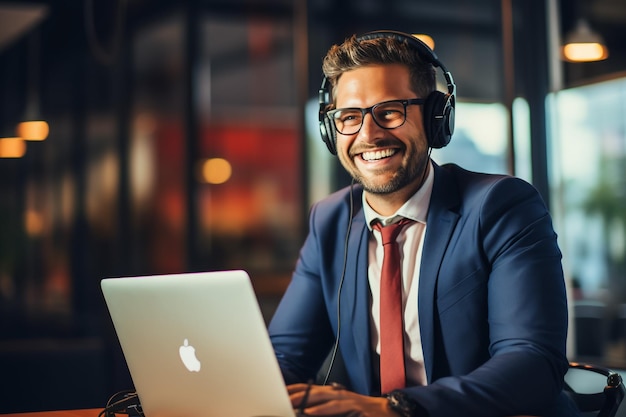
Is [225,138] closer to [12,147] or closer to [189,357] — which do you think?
[12,147]

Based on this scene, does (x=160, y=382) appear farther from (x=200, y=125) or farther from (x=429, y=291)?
(x=200, y=125)

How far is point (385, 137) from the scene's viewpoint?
6.44ft

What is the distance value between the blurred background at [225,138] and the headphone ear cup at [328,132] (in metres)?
2.98

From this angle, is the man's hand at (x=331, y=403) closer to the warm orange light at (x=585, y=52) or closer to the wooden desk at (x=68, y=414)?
the wooden desk at (x=68, y=414)

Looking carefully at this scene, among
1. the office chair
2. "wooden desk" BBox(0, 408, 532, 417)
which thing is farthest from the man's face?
"wooden desk" BBox(0, 408, 532, 417)

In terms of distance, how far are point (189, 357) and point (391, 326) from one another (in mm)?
624

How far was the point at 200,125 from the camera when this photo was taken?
5977 millimetres

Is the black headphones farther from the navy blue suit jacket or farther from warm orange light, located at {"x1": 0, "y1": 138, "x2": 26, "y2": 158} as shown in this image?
warm orange light, located at {"x1": 0, "y1": 138, "x2": 26, "y2": 158}

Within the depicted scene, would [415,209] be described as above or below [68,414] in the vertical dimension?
above

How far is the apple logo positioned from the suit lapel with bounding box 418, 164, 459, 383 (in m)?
0.63

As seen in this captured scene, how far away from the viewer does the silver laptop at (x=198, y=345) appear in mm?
1316

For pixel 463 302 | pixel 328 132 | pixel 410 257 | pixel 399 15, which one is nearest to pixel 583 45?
pixel 399 15

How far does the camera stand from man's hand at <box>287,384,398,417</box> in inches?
52.6

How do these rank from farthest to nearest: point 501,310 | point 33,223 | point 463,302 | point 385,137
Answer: point 33,223 → point 385,137 → point 463,302 → point 501,310
